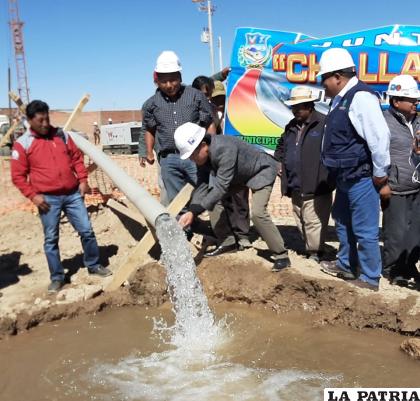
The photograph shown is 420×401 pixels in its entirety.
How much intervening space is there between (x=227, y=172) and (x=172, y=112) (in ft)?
3.74

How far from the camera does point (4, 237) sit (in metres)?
6.43

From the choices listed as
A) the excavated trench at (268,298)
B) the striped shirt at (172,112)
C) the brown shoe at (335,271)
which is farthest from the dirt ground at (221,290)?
the striped shirt at (172,112)

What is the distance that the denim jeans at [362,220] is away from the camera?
3963mm

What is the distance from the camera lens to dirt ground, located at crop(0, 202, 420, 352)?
13.4 ft

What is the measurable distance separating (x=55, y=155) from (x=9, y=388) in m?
2.26

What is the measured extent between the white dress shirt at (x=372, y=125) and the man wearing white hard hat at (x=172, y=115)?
1835 millimetres

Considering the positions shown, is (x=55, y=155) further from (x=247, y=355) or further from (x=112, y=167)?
(x=247, y=355)

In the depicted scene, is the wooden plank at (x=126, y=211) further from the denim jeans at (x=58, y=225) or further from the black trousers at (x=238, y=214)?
the black trousers at (x=238, y=214)

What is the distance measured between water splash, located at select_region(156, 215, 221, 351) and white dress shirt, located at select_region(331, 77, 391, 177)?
70.4 inches

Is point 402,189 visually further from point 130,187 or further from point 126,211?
point 126,211

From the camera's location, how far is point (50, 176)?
4754 mm

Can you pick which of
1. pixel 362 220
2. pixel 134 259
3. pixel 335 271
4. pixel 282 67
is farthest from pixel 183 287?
pixel 282 67

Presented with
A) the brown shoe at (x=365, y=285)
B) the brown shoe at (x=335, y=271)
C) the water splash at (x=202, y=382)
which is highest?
the brown shoe at (x=335, y=271)

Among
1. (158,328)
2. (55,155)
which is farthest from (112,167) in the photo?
(158,328)
